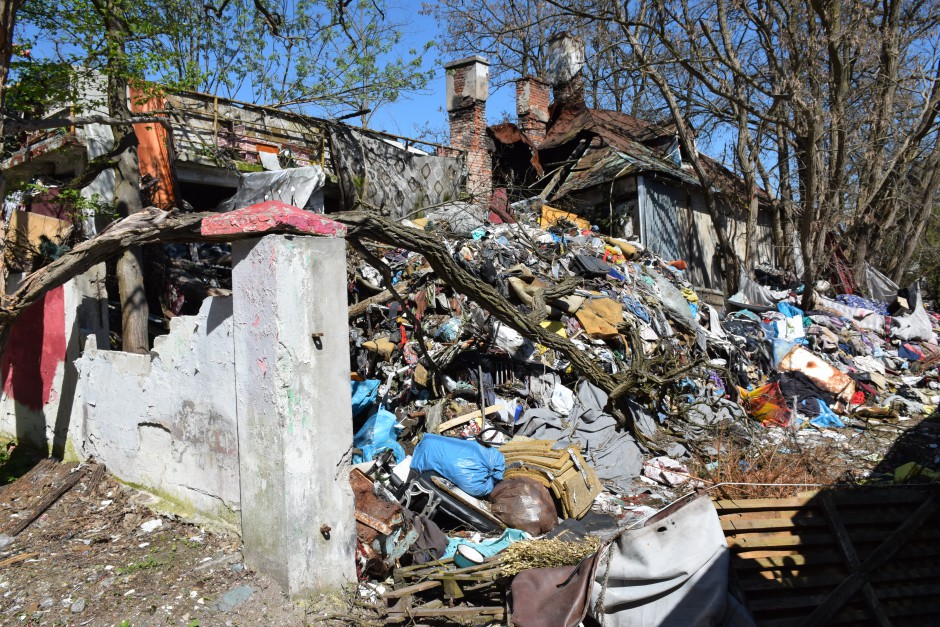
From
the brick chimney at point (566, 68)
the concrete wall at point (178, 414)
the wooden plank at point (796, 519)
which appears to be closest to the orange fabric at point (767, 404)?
the wooden plank at point (796, 519)

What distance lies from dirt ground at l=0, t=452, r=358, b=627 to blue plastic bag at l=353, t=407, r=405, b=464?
151 cm

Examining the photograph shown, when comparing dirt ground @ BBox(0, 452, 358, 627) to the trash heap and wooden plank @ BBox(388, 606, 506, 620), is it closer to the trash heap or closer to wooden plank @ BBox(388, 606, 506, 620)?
wooden plank @ BBox(388, 606, 506, 620)

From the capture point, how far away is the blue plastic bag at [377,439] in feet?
17.7

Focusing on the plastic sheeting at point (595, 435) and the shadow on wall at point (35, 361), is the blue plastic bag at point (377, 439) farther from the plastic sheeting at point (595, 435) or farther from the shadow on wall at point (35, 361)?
the shadow on wall at point (35, 361)

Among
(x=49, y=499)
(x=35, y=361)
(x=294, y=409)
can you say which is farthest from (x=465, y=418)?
(x=35, y=361)

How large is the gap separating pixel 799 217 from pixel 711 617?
1426 centimetres

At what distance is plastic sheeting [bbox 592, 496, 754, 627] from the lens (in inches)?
127

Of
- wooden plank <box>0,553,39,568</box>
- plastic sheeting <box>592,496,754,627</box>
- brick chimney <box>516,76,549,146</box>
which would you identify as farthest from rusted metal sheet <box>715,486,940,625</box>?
brick chimney <box>516,76,549,146</box>

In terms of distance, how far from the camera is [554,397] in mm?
6906

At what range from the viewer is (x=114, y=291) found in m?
8.77

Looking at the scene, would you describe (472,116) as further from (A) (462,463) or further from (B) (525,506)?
(B) (525,506)

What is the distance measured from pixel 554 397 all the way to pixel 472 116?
946 centimetres

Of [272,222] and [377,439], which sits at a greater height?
[272,222]

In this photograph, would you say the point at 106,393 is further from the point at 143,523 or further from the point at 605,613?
the point at 605,613
